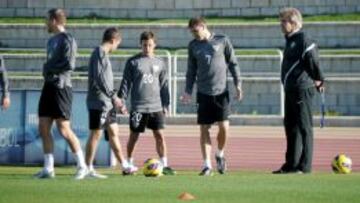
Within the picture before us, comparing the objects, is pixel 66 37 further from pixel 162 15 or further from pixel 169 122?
pixel 162 15

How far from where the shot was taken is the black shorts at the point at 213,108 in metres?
16.3

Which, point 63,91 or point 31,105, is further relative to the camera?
point 31,105

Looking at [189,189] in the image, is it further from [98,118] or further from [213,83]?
[213,83]

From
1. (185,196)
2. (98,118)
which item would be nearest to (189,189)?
(185,196)

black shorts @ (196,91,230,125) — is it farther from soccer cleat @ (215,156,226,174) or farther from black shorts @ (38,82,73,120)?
black shorts @ (38,82,73,120)

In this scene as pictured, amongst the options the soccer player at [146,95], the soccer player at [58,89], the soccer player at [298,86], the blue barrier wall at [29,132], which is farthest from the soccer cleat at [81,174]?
the blue barrier wall at [29,132]

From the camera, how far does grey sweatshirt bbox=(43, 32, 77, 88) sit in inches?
584

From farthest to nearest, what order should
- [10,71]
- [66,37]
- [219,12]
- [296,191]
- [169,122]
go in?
[219,12] → [10,71] → [169,122] → [66,37] → [296,191]

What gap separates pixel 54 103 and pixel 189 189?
2.60 m

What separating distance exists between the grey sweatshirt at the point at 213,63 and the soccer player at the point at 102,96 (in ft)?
4.30

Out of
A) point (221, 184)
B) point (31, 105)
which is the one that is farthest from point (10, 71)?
point (221, 184)

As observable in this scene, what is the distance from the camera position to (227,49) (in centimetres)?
1638

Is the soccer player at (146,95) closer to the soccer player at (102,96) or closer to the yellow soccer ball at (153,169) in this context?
the soccer player at (102,96)

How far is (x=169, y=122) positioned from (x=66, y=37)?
13759mm
